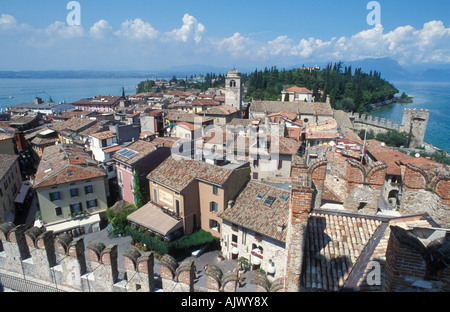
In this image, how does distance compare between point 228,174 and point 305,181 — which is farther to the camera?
point 228,174

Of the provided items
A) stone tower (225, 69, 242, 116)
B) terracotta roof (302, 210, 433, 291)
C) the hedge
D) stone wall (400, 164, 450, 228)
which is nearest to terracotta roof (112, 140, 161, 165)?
the hedge

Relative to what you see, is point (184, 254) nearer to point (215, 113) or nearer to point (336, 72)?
point (215, 113)

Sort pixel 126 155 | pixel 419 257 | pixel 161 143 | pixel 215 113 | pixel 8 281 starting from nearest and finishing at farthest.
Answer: pixel 419 257 < pixel 8 281 < pixel 126 155 < pixel 161 143 < pixel 215 113

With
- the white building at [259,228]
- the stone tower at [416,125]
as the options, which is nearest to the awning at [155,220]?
the white building at [259,228]

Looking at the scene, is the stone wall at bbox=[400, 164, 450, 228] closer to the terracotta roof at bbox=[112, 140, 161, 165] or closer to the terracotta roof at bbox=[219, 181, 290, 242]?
the terracotta roof at bbox=[219, 181, 290, 242]
